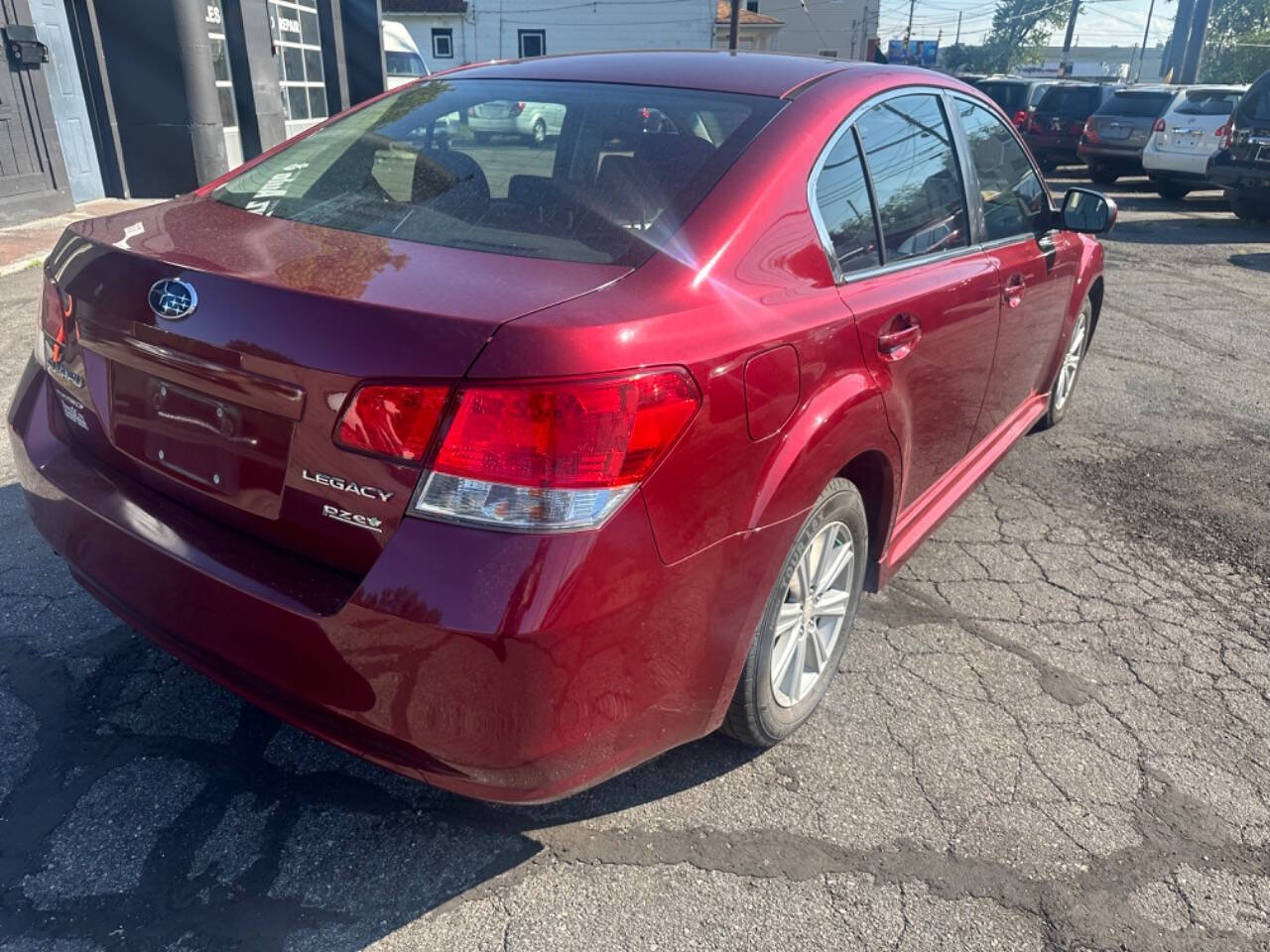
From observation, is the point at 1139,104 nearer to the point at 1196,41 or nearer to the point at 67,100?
the point at 67,100

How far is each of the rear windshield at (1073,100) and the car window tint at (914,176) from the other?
1716 centimetres

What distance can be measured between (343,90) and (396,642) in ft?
51.4

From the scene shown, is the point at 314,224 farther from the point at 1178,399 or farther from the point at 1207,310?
the point at 1207,310

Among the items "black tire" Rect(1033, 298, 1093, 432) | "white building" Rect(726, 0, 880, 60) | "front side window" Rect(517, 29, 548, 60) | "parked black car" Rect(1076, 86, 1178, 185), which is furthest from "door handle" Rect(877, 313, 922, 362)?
"white building" Rect(726, 0, 880, 60)

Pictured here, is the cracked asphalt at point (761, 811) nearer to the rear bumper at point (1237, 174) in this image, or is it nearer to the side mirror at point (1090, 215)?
the side mirror at point (1090, 215)

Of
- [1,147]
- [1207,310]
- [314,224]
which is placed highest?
[314,224]

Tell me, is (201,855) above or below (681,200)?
below

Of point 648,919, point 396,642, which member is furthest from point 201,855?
point 648,919

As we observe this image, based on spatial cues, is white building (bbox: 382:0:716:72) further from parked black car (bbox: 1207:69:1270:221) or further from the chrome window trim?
the chrome window trim

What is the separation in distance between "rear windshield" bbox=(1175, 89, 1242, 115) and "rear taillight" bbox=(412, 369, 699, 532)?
1589 centimetres

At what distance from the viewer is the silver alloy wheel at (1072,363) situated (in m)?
5.05

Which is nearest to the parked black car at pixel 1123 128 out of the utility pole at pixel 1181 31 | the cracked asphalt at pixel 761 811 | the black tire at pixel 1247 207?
the black tire at pixel 1247 207

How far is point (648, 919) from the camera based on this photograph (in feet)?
6.99

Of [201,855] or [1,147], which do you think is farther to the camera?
[1,147]
